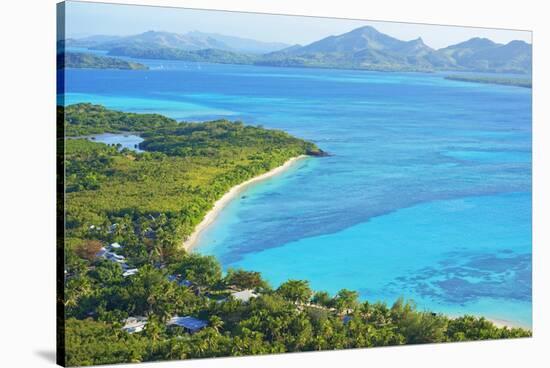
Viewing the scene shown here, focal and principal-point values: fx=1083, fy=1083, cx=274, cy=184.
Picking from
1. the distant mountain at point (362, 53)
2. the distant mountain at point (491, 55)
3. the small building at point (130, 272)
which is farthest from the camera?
the distant mountain at point (491, 55)

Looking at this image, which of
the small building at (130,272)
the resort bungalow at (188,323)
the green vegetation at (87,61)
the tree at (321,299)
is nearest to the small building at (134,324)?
the resort bungalow at (188,323)

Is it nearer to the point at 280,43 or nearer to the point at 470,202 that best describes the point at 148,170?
the point at 280,43

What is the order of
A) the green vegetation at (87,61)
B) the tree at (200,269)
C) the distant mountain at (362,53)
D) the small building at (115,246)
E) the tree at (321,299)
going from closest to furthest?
the green vegetation at (87,61) → the small building at (115,246) → the tree at (200,269) → the tree at (321,299) → the distant mountain at (362,53)

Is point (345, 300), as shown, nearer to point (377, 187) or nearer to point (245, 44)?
point (377, 187)

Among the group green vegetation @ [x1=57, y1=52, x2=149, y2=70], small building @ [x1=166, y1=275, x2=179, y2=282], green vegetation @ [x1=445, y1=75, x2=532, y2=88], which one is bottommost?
small building @ [x1=166, y1=275, x2=179, y2=282]

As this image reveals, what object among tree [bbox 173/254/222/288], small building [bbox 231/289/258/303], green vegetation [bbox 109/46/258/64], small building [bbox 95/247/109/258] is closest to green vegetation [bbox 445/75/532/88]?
green vegetation [bbox 109/46/258/64]

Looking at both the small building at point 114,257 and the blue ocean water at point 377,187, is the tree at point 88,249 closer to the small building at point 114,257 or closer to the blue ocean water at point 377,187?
the small building at point 114,257

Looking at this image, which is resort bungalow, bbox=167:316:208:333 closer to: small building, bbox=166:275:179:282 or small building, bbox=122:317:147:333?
small building, bbox=122:317:147:333

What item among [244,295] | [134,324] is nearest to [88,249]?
[134,324]
